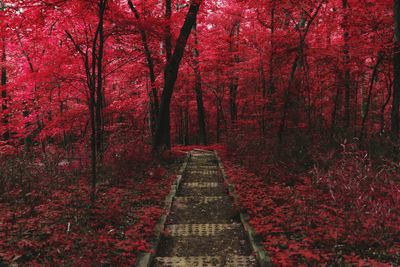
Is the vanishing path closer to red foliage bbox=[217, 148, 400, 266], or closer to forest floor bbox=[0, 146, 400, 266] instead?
forest floor bbox=[0, 146, 400, 266]

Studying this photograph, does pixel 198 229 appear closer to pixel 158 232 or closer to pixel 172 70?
pixel 158 232

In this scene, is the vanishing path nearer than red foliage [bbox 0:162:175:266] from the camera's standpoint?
No

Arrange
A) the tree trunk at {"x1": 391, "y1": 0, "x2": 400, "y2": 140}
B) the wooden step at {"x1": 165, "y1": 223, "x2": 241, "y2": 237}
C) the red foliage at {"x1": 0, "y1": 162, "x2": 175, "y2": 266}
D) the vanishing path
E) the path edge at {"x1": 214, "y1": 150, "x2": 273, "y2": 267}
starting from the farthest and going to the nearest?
the tree trunk at {"x1": 391, "y1": 0, "x2": 400, "y2": 140}
the wooden step at {"x1": 165, "y1": 223, "x2": 241, "y2": 237}
the vanishing path
the red foliage at {"x1": 0, "y1": 162, "x2": 175, "y2": 266}
the path edge at {"x1": 214, "y1": 150, "x2": 273, "y2": 267}

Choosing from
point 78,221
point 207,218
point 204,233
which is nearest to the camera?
point 204,233

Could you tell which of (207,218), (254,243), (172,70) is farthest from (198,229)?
(172,70)

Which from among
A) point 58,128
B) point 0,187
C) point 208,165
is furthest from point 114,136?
point 0,187

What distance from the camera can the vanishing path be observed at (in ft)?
13.2

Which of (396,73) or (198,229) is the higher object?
(396,73)

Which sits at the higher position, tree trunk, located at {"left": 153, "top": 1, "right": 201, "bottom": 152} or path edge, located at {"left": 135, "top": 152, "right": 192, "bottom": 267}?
tree trunk, located at {"left": 153, "top": 1, "right": 201, "bottom": 152}

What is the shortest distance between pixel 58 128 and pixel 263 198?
1129 cm

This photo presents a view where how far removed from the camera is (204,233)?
5.00m

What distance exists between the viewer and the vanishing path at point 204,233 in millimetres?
4035

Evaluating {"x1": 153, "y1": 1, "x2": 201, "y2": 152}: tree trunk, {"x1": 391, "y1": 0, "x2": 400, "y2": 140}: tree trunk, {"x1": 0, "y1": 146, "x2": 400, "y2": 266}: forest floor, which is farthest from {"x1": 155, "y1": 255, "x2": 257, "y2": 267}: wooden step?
{"x1": 153, "y1": 1, "x2": 201, "y2": 152}: tree trunk

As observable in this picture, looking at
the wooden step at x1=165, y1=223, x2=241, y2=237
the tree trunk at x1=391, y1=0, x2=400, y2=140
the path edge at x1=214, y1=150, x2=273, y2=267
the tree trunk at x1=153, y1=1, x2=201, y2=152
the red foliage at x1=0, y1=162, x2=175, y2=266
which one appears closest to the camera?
the path edge at x1=214, y1=150, x2=273, y2=267
